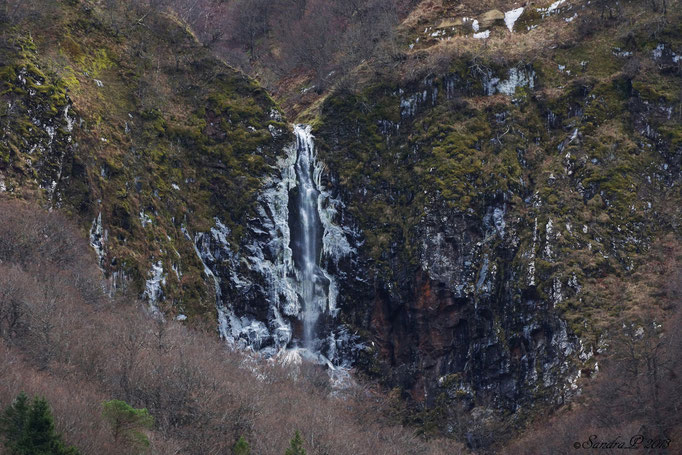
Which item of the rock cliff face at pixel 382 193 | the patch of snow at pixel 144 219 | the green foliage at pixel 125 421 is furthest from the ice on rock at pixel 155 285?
the green foliage at pixel 125 421

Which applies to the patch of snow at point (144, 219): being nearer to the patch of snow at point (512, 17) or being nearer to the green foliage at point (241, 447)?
the green foliage at point (241, 447)

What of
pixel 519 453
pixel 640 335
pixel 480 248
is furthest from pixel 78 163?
pixel 640 335

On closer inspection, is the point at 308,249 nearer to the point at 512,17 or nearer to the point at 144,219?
the point at 144,219

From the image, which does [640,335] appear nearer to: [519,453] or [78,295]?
[519,453]

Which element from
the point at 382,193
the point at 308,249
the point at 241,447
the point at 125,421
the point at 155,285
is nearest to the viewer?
the point at 125,421

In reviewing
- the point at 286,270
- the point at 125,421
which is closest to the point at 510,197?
the point at 286,270
